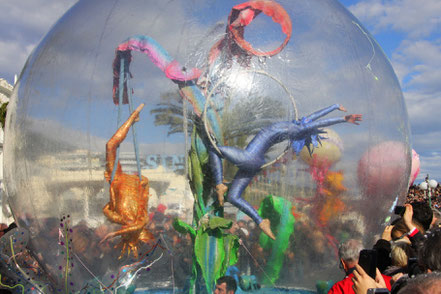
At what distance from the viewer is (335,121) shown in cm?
416

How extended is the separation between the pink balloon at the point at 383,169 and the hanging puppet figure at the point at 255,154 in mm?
→ 614

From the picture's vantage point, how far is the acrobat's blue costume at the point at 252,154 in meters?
3.91

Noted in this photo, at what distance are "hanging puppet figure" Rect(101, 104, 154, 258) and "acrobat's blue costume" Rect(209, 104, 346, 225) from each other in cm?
62

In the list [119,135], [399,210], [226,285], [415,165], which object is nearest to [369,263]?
[399,210]

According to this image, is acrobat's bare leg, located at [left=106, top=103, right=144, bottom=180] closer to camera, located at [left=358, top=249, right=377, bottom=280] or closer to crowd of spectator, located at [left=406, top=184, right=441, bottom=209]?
camera, located at [left=358, top=249, right=377, bottom=280]

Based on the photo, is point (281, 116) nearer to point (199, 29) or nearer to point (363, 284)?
point (199, 29)

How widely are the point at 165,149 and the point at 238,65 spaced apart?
0.90 m

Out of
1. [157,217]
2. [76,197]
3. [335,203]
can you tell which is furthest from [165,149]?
[335,203]

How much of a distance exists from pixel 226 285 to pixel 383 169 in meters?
1.81

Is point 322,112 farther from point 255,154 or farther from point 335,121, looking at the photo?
point 255,154

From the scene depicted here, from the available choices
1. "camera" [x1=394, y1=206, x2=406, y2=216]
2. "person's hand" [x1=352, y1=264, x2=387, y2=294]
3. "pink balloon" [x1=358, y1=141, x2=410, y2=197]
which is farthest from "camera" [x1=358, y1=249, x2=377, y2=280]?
"pink balloon" [x1=358, y1=141, x2=410, y2=197]

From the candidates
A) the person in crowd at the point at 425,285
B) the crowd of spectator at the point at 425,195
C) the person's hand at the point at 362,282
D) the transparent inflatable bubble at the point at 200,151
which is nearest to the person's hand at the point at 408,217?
the transparent inflatable bubble at the point at 200,151

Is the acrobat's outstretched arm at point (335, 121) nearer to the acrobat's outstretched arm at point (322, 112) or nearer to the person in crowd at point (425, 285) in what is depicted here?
the acrobat's outstretched arm at point (322, 112)

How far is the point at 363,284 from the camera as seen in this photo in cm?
232
